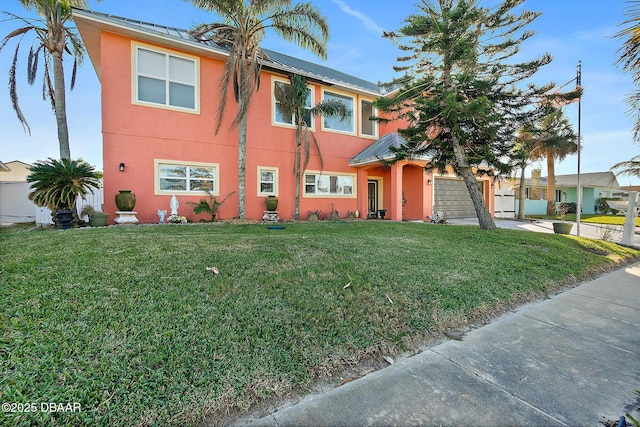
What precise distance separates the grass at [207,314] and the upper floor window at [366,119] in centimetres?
1000

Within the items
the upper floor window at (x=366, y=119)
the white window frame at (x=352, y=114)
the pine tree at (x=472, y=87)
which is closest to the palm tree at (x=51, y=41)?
the white window frame at (x=352, y=114)

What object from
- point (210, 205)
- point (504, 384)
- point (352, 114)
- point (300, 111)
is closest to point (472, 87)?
point (300, 111)

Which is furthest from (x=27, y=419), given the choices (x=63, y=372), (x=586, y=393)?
(x=586, y=393)

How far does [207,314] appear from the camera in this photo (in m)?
2.58

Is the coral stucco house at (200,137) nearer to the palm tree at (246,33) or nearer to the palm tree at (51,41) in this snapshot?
the palm tree at (246,33)

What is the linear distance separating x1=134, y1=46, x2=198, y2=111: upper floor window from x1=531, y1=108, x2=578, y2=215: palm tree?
1359 centimetres

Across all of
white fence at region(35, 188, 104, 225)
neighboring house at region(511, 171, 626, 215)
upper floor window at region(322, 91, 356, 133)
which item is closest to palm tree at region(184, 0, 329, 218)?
upper floor window at region(322, 91, 356, 133)

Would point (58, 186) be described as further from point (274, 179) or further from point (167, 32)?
point (274, 179)

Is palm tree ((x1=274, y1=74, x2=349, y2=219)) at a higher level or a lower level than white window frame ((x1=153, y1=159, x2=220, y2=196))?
higher

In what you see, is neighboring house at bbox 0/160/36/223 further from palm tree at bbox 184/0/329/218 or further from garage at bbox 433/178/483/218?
garage at bbox 433/178/483/218

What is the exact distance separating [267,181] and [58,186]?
6.36m

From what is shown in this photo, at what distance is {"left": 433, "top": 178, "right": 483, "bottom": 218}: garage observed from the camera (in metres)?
14.0

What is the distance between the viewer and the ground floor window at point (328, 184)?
12258 mm

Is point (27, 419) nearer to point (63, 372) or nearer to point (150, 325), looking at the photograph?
point (63, 372)
